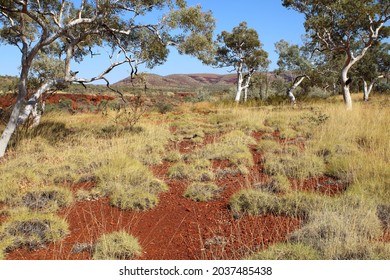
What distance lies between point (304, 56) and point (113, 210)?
26.8m

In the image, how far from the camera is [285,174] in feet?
22.6

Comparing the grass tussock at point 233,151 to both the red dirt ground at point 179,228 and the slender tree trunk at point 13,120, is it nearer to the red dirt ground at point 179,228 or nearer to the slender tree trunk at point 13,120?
the red dirt ground at point 179,228

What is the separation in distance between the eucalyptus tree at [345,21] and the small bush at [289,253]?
44.8 ft

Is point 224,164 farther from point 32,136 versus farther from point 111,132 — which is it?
point 32,136

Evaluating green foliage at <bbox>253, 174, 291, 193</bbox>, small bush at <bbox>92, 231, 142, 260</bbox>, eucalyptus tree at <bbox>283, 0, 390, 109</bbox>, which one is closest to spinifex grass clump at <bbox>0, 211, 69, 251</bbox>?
small bush at <bbox>92, 231, 142, 260</bbox>

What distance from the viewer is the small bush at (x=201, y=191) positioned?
5.97 meters

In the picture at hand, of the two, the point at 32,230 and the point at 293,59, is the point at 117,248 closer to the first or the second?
the point at 32,230

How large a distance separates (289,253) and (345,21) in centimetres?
1530

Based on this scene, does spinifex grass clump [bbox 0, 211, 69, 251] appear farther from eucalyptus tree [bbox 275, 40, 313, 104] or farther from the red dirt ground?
eucalyptus tree [bbox 275, 40, 313, 104]

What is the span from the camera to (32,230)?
455 cm

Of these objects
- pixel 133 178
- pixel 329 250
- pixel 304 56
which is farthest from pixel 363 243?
pixel 304 56

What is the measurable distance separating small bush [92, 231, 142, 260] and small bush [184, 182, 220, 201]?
6.21ft

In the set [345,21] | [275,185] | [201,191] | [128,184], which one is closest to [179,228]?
[201,191]

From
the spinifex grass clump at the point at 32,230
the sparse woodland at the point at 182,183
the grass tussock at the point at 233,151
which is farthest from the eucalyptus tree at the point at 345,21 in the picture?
the spinifex grass clump at the point at 32,230
